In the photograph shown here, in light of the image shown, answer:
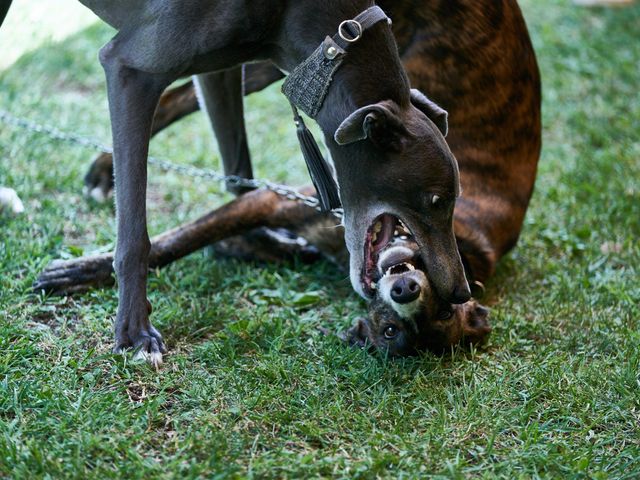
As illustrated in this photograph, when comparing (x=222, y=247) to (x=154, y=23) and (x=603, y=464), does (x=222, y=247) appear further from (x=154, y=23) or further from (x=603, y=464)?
(x=603, y=464)

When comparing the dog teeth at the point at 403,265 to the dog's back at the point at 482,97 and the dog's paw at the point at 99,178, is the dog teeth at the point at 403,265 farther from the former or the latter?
the dog's paw at the point at 99,178

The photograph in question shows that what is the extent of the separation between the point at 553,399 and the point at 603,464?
407 millimetres

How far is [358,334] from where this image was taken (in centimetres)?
351

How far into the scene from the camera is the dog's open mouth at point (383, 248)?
325 centimetres

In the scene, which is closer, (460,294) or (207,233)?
(460,294)

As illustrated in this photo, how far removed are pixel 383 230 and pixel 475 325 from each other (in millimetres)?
584

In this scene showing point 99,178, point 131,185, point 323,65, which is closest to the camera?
point 323,65

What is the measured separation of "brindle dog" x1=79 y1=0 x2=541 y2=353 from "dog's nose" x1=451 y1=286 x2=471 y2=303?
623mm

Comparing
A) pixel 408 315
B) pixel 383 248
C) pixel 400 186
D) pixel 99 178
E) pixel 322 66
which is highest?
pixel 322 66

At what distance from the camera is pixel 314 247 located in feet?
14.0

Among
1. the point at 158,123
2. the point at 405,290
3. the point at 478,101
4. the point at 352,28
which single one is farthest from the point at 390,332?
the point at 158,123

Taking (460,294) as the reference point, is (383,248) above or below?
above

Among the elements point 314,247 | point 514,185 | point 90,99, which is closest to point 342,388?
point 314,247

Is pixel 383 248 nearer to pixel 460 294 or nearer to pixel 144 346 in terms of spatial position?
pixel 460 294
